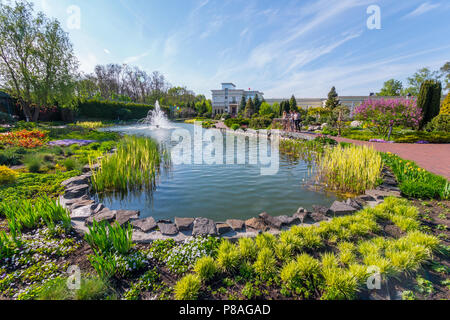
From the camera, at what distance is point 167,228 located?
2748 mm

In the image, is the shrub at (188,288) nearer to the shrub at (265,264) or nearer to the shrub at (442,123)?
the shrub at (265,264)

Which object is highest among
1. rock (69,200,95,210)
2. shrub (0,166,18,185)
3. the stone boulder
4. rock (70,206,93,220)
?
shrub (0,166,18,185)

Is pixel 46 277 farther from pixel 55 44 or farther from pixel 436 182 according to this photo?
pixel 55 44

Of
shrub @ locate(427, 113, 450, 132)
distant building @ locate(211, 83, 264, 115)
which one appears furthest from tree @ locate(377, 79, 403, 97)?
shrub @ locate(427, 113, 450, 132)

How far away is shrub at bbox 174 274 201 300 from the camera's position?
168 cm

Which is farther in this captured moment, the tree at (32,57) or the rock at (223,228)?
the tree at (32,57)

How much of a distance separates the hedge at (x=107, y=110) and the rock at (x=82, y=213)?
90.9 ft

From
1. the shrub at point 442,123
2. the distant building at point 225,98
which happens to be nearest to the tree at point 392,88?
the distant building at point 225,98

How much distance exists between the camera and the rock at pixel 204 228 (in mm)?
2641

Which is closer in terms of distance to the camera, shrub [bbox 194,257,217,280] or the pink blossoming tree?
shrub [bbox 194,257,217,280]

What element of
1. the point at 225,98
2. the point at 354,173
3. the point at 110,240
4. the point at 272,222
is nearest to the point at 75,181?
the point at 110,240

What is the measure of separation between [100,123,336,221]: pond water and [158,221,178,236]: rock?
55 centimetres

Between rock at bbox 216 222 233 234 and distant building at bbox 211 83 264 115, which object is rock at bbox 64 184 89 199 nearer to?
rock at bbox 216 222 233 234
